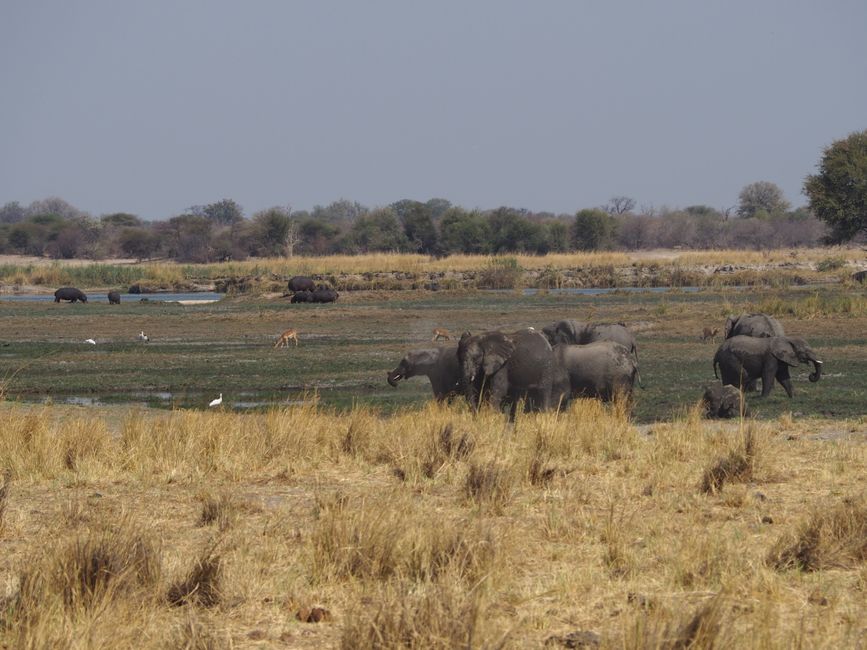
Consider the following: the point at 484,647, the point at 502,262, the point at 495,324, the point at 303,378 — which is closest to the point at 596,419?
the point at 484,647

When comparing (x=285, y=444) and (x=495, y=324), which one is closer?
(x=285, y=444)

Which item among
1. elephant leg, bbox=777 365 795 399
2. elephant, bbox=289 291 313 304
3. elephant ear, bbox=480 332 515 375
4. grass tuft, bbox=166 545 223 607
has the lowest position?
elephant, bbox=289 291 313 304

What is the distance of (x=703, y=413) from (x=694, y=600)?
9098 mm

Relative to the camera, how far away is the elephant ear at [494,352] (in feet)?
50.2

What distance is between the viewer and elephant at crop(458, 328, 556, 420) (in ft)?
50.2

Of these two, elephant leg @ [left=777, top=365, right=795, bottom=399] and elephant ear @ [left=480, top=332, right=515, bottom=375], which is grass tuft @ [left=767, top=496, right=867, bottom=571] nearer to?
elephant ear @ [left=480, top=332, right=515, bottom=375]

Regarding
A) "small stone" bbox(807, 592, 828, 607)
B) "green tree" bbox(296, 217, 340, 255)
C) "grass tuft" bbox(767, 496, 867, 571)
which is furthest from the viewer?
"green tree" bbox(296, 217, 340, 255)

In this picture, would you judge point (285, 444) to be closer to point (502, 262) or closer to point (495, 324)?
point (495, 324)

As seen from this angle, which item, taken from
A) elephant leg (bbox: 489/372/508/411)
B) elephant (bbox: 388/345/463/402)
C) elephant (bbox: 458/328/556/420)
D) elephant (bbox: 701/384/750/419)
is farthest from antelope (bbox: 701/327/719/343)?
elephant leg (bbox: 489/372/508/411)

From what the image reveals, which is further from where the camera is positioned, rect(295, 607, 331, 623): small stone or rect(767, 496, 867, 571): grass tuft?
rect(767, 496, 867, 571): grass tuft

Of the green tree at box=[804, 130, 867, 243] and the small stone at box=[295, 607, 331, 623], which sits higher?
the green tree at box=[804, 130, 867, 243]

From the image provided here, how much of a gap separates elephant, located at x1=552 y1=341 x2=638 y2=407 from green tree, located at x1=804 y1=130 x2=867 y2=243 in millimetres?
42729

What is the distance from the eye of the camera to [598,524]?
838 centimetres

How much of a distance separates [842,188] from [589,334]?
1578 inches
